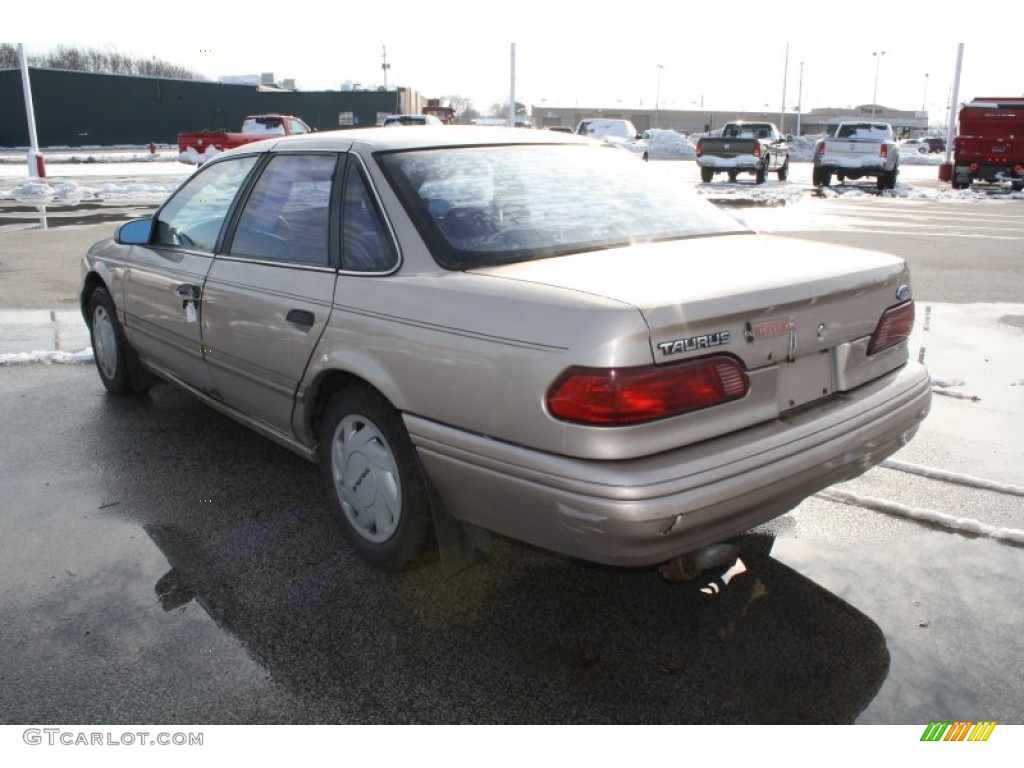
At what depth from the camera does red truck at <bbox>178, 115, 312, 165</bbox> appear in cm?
2585

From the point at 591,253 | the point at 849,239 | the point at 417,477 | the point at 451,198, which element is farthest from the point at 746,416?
the point at 849,239

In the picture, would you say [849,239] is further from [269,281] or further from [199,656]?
[199,656]

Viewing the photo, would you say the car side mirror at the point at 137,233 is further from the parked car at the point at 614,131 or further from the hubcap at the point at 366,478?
the parked car at the point at 614,131

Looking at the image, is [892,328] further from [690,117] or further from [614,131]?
[690,117]

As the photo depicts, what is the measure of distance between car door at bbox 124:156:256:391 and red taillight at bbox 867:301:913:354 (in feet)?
8.87

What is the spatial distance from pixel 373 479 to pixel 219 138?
2624 centimetres

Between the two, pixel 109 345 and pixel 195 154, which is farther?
pixel 195 154

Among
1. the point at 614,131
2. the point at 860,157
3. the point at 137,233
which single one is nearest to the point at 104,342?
the point at 137,233

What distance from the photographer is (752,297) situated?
2.54 meters

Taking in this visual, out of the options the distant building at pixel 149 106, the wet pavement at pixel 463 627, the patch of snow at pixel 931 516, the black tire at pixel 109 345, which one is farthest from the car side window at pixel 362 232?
the distant building at pixel 149 106

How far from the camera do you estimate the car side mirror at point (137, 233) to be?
15.1 ft

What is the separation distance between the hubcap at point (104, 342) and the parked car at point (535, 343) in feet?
4.78

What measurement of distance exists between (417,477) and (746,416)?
3.51 ft

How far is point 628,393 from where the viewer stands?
2.33m
